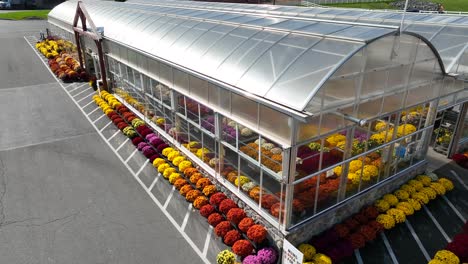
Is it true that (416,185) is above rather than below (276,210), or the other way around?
below

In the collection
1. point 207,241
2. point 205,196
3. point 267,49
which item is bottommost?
point 207,241

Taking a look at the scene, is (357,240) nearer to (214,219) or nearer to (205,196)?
(214,219)

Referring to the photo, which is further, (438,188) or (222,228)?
(438,188)

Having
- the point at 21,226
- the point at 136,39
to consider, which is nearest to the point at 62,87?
the point at 136,39

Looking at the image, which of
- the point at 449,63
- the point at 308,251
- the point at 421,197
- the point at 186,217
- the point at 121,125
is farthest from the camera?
the point at 121,125

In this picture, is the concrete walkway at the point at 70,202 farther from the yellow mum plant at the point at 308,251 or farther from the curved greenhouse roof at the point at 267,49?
the curved greenhouse roof at the point at 267,49

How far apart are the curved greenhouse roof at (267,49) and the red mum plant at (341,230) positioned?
5.66 m

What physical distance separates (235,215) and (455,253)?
8.23 meters

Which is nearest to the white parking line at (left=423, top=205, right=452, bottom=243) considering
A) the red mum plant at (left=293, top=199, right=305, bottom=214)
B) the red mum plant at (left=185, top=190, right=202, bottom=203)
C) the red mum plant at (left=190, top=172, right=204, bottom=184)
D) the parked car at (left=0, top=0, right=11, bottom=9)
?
the red mum plant at (left=293, top=199, right=305, bottom=214)

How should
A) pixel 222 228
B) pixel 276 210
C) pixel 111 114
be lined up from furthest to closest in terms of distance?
pixel 111 114
pixel 222 228
pixel 276 210

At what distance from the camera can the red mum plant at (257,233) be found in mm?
12083

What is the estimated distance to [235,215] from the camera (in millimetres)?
13125

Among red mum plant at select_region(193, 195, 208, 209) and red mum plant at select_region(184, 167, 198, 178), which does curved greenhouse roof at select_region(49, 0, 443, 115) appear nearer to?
red mum plant at select_region(184, 167, 198, 178)

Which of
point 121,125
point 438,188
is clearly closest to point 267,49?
point 438,188
